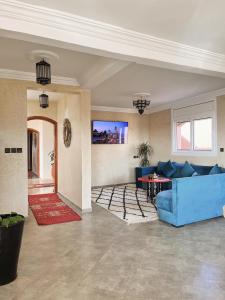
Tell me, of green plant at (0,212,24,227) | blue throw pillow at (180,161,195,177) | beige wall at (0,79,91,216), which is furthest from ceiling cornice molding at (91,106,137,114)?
green plant at (0,212,24,227)

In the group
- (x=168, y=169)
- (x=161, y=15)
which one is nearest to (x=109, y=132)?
(x=168, y=169)

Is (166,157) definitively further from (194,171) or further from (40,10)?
(40,10)

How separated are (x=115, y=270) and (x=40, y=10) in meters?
2.84

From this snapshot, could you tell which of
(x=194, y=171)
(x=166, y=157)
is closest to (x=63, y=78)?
(x=194, y=171)

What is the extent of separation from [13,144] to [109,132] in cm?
408

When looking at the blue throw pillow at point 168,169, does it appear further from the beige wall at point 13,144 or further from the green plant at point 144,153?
the beige wall at point 13,144

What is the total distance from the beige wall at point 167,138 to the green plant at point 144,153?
0.20 m

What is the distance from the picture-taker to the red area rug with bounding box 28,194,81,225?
180 inches

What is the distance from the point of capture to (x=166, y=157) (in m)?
7.83

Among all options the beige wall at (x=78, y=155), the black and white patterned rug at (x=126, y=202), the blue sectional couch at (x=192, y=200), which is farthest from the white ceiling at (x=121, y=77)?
the black and white patterned rug at (x=126, y=202)

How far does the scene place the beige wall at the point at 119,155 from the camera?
7938mm

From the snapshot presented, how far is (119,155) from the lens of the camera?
8312mm

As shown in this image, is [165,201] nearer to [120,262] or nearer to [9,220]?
[120,262]

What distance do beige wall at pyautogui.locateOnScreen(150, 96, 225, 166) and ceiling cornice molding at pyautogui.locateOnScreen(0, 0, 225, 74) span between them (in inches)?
109
